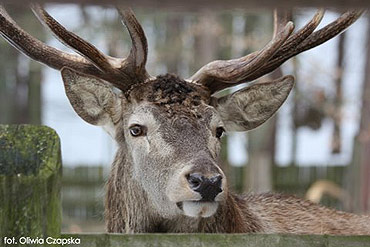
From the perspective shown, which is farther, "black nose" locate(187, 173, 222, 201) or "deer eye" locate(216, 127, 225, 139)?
"deer eye" locate(216, 127, 225, 139)

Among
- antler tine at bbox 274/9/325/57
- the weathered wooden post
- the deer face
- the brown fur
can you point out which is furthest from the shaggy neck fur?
the weathered wooden post

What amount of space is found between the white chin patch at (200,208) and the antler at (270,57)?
147 cm

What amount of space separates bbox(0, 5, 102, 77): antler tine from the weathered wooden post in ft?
8.27

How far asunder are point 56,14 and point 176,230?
1942 centimetres

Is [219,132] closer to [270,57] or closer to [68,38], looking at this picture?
[270,57]

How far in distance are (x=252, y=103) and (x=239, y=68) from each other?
36 centimetres

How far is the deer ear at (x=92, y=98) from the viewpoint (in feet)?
19.7

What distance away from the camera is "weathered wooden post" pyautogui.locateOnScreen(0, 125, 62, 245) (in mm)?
3416

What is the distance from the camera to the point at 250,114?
663cm

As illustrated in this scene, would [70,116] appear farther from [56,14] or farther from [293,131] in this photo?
[293,131]

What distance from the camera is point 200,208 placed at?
511 centimetres

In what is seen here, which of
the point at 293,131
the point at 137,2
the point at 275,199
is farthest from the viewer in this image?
the point at 293,131

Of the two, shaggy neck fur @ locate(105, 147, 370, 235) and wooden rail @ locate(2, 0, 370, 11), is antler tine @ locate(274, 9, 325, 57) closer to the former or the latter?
shaggy neck fur @ locate(105, 147, 370, 235)

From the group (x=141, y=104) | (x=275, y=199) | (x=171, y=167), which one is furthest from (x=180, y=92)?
(x=275, y=199)
